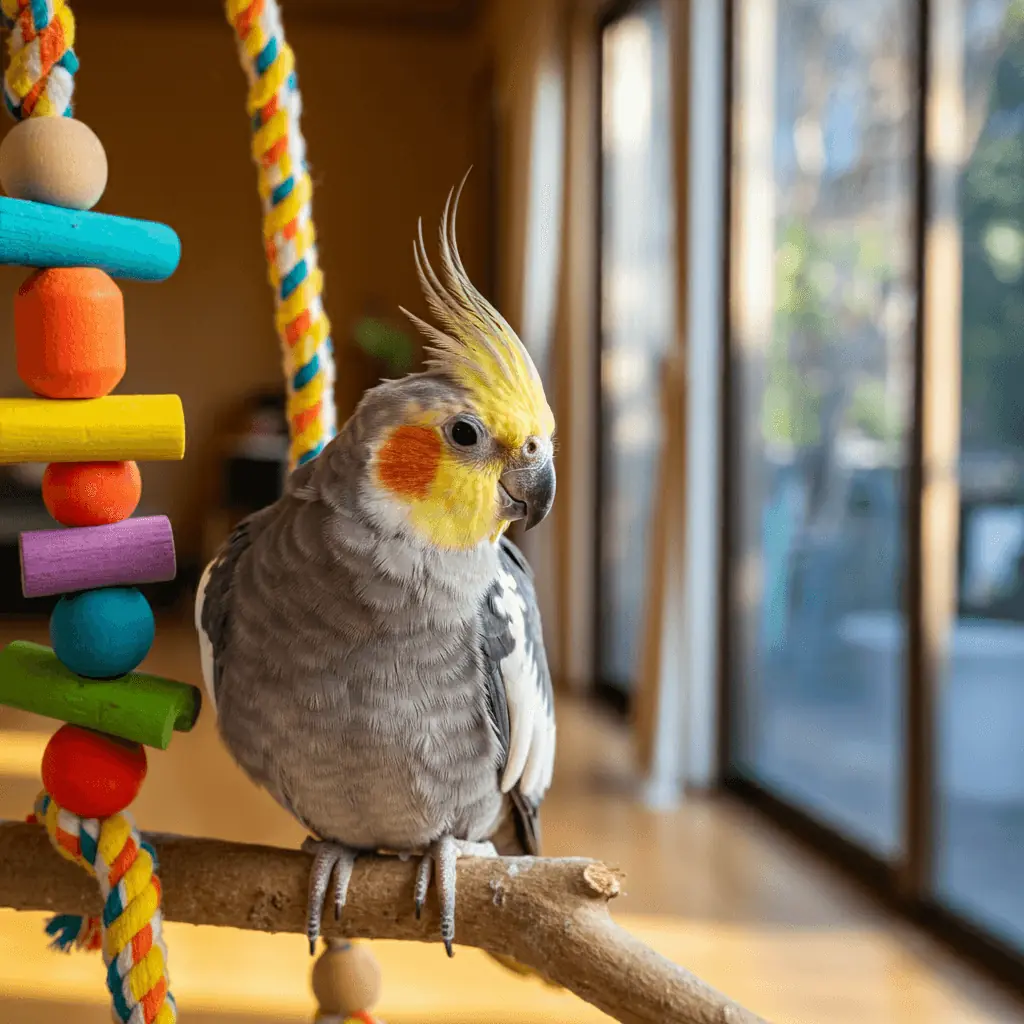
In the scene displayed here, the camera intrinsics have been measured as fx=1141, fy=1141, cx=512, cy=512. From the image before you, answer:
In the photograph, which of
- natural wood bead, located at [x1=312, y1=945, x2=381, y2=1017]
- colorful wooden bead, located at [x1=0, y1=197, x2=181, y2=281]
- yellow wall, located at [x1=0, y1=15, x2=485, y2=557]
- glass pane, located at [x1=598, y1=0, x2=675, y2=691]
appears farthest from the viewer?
yellow wall, located at [x1=0, y1=15, x2=485, y2=557]

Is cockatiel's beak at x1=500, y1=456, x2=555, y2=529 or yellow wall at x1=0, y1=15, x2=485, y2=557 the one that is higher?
yellow wall at x1=0, y1=15, x2=485, y2=557

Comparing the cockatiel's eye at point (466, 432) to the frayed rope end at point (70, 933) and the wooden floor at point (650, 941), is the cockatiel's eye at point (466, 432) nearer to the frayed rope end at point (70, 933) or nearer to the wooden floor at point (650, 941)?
the frayed rope end at point (70, 933)

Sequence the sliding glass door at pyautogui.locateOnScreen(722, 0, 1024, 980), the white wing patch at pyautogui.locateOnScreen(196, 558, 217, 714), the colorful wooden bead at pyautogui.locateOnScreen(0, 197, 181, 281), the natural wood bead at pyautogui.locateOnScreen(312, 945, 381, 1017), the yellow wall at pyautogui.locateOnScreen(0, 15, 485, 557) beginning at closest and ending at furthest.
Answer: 1. the colorful wooden bead at pyautogui.locateOnScreen(0, 197, 181, 281)
2. the white wing patch at pyautogui.locateOnScreen(196, 558, 217, 714)
3. the natural wood bead at pyautogui.locateOnScreen(312, 945, 381, 1017)
4. the sliding glass door at pyautogui.locateOnScreen(722, 0, 1024, 980)
5. the yellow wall at pyautogui.locateOnScreen(0, 15, 485, 557)

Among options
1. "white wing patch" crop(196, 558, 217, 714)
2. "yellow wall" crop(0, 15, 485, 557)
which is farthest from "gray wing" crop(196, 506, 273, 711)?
"yellow wall" crop(0, 15, 485, 557)

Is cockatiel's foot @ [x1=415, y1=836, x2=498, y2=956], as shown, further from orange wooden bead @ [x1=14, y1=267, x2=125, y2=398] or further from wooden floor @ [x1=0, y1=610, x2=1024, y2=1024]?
wooden floor @ [x1=0, y1=610, x2=1024, y2=1024]

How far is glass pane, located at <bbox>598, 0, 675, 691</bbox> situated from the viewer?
4.07 meters

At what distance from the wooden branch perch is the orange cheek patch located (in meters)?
0.28

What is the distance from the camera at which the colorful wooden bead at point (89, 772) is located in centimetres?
77

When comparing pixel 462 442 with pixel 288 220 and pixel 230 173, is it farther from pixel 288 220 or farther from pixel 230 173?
pixel 230 173

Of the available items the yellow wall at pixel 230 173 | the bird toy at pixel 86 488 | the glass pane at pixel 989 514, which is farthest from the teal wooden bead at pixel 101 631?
the yellow wall at pixel 230 173

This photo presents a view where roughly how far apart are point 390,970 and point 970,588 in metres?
1.36

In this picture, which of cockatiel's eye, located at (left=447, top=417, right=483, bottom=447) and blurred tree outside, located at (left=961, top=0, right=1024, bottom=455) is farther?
blurred tree outside, located at (left=961, top=0, right=1024, bottom=455)

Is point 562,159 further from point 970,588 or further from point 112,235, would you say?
point 112,235

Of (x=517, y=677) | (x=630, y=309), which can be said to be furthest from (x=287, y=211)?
(x=630, y=309)
